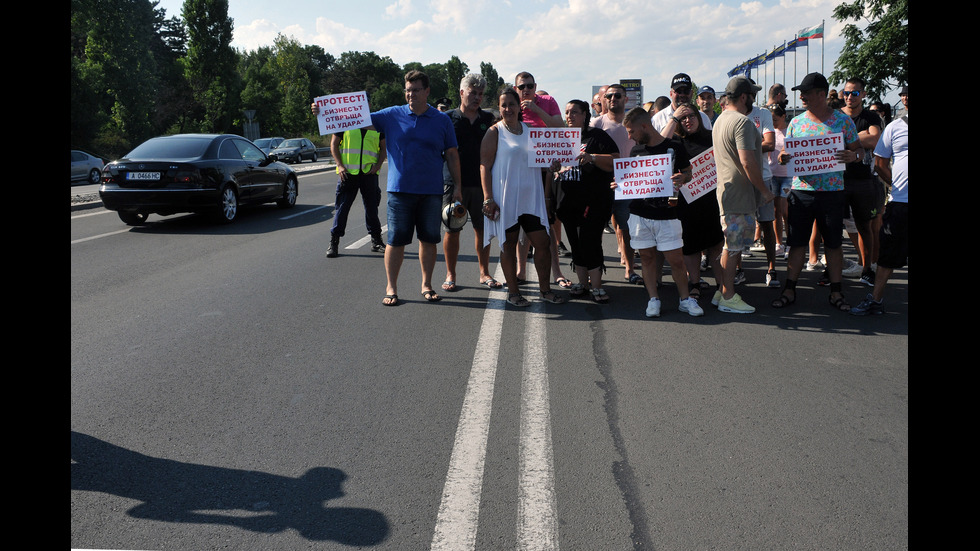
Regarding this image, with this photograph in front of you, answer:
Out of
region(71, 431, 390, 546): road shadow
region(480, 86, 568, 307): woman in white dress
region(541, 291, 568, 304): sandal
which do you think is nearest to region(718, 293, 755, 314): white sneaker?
region(541, 291, 568, 304): sandal

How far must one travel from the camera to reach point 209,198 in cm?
1241

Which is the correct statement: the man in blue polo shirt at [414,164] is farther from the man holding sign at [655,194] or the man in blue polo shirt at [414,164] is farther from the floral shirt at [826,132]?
the floral shirt at [826,132]

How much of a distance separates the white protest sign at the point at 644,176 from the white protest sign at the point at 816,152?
1152 mm

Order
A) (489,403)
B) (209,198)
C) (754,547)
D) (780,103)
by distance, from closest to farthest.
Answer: (754,547)
(489,403)
(780,103)
(209,198)

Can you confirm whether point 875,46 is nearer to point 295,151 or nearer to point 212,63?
point 295,151

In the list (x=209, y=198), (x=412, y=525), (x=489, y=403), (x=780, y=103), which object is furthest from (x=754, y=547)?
(x=209, y=198)

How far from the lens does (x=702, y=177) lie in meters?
6.70

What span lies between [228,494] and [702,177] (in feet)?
15.8

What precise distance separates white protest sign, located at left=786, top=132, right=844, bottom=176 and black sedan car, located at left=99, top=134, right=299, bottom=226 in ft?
29.6

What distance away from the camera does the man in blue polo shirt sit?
269 inches

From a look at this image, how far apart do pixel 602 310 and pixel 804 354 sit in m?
1.88

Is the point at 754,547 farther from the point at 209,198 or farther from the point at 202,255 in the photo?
the point at 209,198

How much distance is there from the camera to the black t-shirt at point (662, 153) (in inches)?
258
